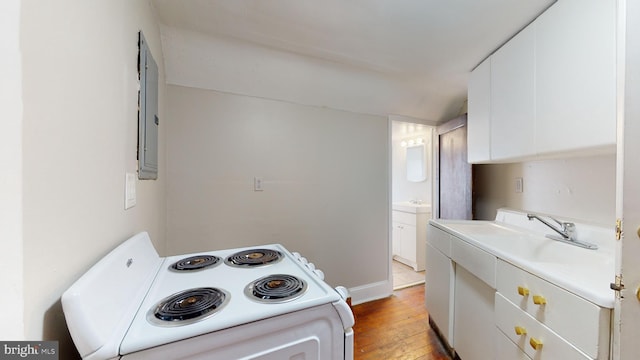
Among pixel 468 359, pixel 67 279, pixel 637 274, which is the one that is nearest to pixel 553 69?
pixel 637 274

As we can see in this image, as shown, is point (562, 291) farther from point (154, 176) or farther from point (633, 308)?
point (154, 176)

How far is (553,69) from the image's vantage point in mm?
1259

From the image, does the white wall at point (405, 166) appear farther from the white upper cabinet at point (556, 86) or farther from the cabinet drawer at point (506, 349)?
the cabinet drawer at point (506, 349)

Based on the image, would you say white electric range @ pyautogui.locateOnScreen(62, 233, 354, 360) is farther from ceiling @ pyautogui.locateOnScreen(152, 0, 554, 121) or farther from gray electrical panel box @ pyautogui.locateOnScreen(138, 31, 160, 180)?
ceiling @ pyautogui.locateOnScreen(152, 0, 554, 121)

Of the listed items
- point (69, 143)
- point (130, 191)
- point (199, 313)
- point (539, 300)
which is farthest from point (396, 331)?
point (69, 143)

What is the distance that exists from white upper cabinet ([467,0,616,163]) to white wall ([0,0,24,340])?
6.18 feet

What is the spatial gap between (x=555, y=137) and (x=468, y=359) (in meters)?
1.42

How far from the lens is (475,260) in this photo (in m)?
1.37

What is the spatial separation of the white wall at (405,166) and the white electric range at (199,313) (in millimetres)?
2776

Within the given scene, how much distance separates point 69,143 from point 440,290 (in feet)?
7.16

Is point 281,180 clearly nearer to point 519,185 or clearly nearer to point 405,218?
point 519,185

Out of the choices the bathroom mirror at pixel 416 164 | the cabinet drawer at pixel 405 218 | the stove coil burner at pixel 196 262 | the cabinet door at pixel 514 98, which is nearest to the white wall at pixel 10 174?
the stove coil burner at pixel 196 262

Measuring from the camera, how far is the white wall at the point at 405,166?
355 cm

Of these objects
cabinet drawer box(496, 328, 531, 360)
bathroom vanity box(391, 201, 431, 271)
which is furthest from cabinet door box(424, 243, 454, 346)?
bathroom vanity box(391, 201, 431, 271)
